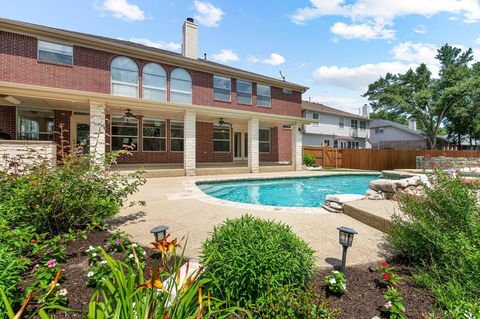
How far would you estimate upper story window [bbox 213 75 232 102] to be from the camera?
15742 mm

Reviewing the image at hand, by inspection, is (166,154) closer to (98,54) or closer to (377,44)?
Answer: (98,54)

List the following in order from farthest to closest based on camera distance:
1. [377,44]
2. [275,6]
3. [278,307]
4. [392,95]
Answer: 1. [392,95]
2. [377,44]
3. [275,6]
4. [278,307]

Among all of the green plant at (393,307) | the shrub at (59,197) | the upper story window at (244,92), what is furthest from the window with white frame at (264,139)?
the green plant at (393,307)

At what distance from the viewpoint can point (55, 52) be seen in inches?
447

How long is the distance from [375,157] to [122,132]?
18.1m

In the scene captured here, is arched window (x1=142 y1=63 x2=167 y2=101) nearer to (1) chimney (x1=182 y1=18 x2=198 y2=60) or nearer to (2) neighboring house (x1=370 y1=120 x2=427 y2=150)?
(1) chimney (x1=182 y1=18 x2=198 y2=60)

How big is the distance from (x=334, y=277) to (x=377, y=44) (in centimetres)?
1376

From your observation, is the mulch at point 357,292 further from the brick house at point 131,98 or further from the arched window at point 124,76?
the arched window at point 124,76

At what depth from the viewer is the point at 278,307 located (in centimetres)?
172

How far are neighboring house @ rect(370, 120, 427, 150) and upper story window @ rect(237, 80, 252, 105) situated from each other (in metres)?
27.3

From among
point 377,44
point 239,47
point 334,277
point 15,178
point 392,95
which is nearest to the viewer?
point 334,277

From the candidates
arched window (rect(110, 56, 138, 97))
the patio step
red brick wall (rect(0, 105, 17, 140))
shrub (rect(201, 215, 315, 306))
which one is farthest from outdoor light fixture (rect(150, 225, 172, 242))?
red brick wall (rect(0, 105, 17, 140))

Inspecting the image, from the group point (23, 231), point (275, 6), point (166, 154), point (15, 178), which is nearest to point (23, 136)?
point (166, 154)

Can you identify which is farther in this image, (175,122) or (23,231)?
(175,122)
